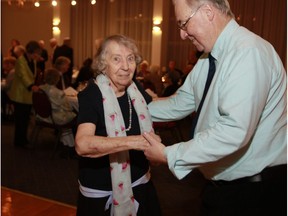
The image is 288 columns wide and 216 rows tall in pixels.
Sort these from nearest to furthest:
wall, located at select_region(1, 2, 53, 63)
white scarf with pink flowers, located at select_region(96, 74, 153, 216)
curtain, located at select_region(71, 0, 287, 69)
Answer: white scarf with pink flowers, located at select_region(96, 74, 153, 216)
curtain, located at select_region(71, 0, 287, 69)
wall, located at select_region(1, 2, 53, 63)

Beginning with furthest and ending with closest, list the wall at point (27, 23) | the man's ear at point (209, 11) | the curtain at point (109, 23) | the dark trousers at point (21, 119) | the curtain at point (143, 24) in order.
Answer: the wall at point (27, 23)
the curtain at point (109, 23)
the curtain at point (143, 24)
the dark trousers at point (21, 119)
the man's ear at point (209, 11)

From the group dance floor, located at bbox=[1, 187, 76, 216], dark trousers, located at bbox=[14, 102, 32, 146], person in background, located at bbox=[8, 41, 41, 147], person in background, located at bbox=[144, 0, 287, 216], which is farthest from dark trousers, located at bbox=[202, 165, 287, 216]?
dark trousers, located at bbox=[14, 102, 32, 146]

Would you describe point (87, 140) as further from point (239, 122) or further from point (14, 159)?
point (14, 159)

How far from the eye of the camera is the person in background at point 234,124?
125cm

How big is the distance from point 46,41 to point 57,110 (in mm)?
7718

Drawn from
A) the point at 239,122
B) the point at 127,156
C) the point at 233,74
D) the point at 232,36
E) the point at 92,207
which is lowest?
the point at 92,207

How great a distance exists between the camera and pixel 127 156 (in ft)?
5.74

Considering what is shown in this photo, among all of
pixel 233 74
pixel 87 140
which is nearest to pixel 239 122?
pixel 233 74

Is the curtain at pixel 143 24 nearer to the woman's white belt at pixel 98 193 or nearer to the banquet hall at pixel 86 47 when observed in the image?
the banquet hall at pixel 86 47

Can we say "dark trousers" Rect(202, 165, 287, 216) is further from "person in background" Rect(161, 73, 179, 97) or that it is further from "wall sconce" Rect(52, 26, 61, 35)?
"wall sconce" Rect(52, 26, 61, 35)

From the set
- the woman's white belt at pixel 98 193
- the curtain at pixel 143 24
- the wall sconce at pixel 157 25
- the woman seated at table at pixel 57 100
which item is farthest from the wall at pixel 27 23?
the woman's white belt at pixel 98 193

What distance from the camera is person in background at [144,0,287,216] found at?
1248 millimetres

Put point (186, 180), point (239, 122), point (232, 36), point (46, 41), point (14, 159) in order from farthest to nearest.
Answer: point (46, 41)
point (14, 159)
point (186, 180)
point (232, 36)
point (239, 122)

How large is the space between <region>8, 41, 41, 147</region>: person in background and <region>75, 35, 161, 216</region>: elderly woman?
126 inches
